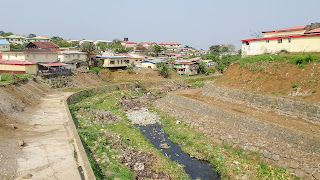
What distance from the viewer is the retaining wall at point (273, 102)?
61.2 feet

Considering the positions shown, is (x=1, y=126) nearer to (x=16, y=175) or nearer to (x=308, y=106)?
(x=16, y=175)

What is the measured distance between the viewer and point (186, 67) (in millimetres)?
54969

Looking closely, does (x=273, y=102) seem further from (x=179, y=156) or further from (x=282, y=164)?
(x=179, y=156)

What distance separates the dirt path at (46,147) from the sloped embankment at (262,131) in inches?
464

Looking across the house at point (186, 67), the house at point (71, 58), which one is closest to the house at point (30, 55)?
the house at point (71, 58)

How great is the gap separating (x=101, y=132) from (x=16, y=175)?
9692mm

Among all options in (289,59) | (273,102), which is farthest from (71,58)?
(289,59)

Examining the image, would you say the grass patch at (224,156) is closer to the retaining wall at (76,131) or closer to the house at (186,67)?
the retaining wall at (76,131)

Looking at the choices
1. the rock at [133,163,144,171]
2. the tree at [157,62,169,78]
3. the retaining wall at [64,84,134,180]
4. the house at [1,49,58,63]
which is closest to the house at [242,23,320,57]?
the rock at [133,163,144,171]

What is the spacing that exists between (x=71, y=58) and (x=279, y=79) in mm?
38536

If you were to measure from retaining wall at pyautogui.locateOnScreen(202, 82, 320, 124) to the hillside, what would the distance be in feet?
1.98

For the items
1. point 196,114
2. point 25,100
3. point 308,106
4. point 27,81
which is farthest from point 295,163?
point 27,81

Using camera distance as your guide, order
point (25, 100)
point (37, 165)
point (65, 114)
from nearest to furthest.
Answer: point (37, 165) < point (65, 114) < point (25, 100)

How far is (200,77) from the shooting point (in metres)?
53.2
